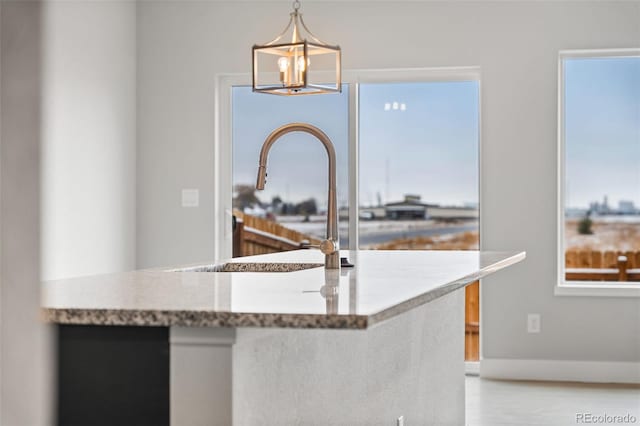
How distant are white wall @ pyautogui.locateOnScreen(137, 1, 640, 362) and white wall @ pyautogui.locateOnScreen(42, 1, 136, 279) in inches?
17.9

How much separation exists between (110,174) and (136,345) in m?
3.75

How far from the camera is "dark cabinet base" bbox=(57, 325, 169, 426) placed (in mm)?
1267

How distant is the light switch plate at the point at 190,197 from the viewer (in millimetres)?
5133

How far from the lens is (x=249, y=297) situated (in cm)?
140

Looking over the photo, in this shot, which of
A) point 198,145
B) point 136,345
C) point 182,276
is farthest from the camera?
point 198,145

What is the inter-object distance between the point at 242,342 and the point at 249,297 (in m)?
0.11

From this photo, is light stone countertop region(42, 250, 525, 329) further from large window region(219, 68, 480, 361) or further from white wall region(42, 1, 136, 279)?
large window region(219, 68, 480, 361)

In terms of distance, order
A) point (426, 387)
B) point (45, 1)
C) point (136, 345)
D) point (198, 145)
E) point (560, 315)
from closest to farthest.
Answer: point (45, 1)
point (136, 345)
point (426, 387)
point (560, 315)
point (198, 145)

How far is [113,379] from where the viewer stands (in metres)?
1.29

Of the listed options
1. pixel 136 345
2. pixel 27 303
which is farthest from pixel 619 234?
pixel 27 303

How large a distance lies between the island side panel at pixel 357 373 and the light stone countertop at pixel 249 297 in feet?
0.30

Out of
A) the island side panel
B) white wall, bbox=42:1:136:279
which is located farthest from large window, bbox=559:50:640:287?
white wall, bbox=42:1:136:279

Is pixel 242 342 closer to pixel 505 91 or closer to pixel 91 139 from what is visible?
pixel 91 139

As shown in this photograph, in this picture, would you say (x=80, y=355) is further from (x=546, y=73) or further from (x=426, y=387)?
(x=546, y=73)
